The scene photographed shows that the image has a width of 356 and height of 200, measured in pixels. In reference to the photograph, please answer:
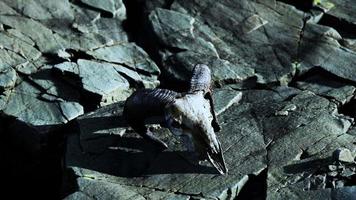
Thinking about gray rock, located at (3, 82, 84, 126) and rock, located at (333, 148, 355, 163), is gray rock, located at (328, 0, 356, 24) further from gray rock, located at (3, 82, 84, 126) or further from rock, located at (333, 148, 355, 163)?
gray rock, located at (3, 82, 84, 126)

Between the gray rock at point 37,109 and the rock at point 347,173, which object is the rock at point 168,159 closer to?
the gray rock at point 37,109

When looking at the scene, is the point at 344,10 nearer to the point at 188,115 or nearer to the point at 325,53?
the point at 325,53

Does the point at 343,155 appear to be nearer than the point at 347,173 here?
No

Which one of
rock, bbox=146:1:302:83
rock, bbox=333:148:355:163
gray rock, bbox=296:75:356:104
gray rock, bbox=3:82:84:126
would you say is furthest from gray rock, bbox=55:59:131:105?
rock, bbox=333:148:355:163

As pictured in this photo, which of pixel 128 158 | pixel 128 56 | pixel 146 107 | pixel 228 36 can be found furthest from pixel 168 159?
pixel 228 36

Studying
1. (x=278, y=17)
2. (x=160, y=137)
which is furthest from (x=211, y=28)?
(x=160, y=137)
